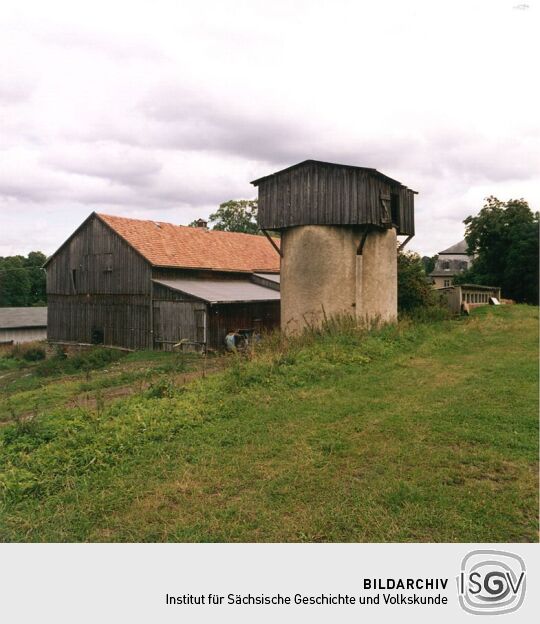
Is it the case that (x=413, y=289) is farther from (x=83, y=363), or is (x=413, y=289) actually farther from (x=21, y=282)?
(x=21, y=282)

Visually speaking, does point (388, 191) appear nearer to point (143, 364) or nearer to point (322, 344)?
point (322, 344)

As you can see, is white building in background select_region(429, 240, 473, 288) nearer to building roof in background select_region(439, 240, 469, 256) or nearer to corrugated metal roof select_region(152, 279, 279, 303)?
building roof in background select_region(439, 240, 469, 256)

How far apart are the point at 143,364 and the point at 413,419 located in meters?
14.3

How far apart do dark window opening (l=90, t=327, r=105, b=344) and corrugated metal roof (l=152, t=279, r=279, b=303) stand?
5.14m

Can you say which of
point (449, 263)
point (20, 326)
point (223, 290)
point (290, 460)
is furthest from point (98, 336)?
point (449, 263)

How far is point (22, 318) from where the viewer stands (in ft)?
137

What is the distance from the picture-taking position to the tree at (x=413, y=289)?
22.0m

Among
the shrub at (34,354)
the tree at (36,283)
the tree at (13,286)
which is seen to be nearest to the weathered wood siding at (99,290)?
the shrub at (34,354)

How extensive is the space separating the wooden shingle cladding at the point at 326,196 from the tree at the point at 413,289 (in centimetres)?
487

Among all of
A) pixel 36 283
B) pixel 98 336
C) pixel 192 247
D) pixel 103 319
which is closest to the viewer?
pixel 103 319

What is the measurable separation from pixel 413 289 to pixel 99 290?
1734cm
